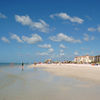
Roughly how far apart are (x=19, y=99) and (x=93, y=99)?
3.28 metres

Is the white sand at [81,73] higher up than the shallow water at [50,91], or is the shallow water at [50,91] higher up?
the shallow water at [50,91]

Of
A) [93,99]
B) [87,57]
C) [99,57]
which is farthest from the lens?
[87,57]

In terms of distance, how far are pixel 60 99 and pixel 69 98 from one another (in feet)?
1.42

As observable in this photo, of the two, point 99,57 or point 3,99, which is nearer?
point 3,99

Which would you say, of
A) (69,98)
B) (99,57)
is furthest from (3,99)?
(99,57)

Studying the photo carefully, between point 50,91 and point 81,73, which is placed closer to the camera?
point 50,91

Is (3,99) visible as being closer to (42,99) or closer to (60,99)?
(42,99)

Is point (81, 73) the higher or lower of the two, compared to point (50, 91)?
lower

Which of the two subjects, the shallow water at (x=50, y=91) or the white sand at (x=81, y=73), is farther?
the white sand at (x=81, y=73)

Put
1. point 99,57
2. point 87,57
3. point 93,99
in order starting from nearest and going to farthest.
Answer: point 93,99, point 99,57, point 87,57

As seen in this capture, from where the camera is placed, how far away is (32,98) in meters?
6.24

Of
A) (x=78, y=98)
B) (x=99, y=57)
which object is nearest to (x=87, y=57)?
(x=99, y=57)

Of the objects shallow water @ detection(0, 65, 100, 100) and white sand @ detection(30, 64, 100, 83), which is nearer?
shallow water @ detection(0, 65, 100, 100)

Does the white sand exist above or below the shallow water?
below
